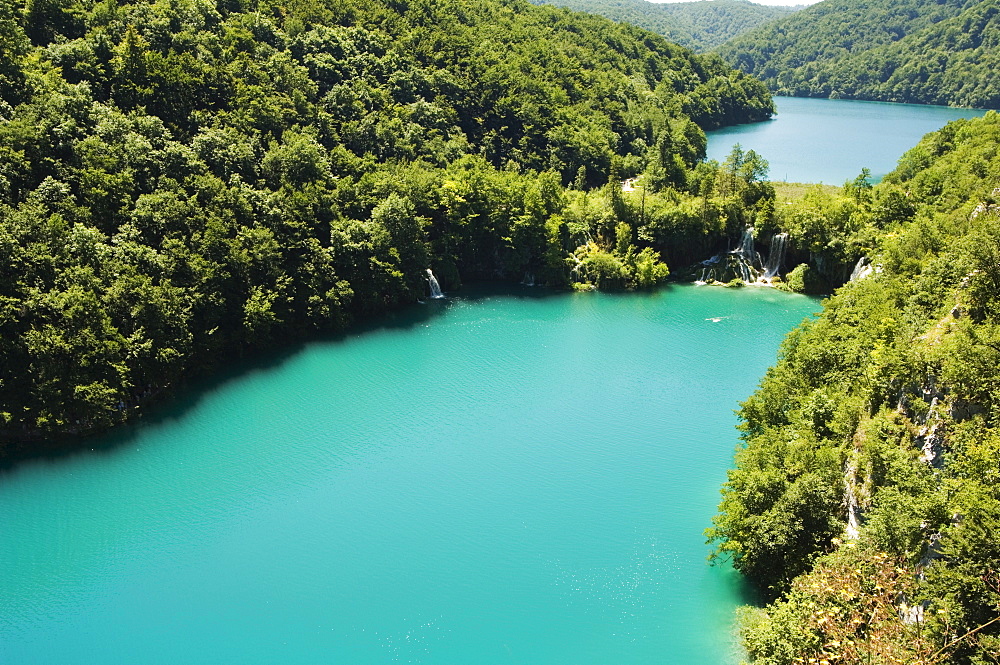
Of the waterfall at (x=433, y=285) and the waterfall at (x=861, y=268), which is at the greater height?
the waterfall at (x=433, y=285)

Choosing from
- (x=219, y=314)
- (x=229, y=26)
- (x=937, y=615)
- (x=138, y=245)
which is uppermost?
(x=229, y=26)

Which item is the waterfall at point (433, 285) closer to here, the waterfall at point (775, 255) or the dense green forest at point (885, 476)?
the waterfall at point (775, 255)

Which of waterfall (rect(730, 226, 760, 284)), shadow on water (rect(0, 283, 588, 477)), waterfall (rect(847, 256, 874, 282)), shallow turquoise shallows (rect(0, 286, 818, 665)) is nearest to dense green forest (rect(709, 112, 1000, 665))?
shallow turquoise shallows (rect(0, 286, 818, 665))

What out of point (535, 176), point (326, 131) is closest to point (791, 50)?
point (535, 176)

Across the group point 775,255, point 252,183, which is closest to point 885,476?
point 775,255

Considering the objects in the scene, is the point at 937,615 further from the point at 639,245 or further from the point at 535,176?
the point at 535,176

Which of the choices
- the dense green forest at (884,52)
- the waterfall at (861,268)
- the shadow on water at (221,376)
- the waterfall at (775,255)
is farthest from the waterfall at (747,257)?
the dense green forest at (884,52)

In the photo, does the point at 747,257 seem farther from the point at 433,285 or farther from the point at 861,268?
the point at 433,285
